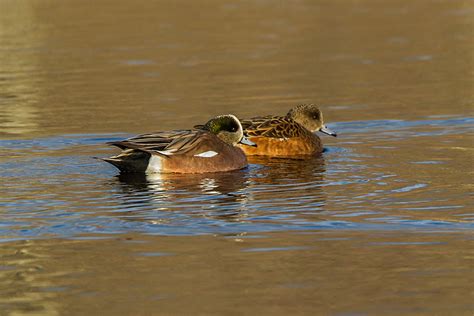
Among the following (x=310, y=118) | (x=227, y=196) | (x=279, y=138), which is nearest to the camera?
(x=227, y=196)

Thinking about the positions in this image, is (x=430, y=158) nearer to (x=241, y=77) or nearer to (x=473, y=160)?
(x=473, y=160)

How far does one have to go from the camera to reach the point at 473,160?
1288 cm

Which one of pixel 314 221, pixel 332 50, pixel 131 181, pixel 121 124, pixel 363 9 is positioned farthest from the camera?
pixel 363 9

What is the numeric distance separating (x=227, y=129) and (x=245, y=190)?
2067 millimetres

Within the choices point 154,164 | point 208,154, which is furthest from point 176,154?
point 208,154

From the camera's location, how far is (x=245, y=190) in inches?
453

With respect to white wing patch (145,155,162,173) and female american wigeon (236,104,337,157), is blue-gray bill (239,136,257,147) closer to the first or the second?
female american wigeon (236,104,337,157)

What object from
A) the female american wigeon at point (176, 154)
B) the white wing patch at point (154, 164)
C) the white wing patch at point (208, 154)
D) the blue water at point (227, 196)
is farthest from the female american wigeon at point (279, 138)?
the white wing patch at point (154, 164)

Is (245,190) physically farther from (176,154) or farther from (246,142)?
(246,142)

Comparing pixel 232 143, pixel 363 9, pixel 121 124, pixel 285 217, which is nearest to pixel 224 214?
pixel 285 217

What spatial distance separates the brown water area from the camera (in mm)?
7648

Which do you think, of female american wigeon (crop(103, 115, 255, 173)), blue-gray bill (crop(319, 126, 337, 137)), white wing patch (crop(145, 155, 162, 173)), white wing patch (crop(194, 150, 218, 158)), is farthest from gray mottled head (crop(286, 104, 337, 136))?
white wing patch (crop(145, 155, 162, 173))

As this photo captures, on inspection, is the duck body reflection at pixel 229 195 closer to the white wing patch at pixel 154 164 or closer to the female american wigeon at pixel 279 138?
the white wing patch at pixel 154 164

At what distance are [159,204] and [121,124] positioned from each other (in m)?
6.15
